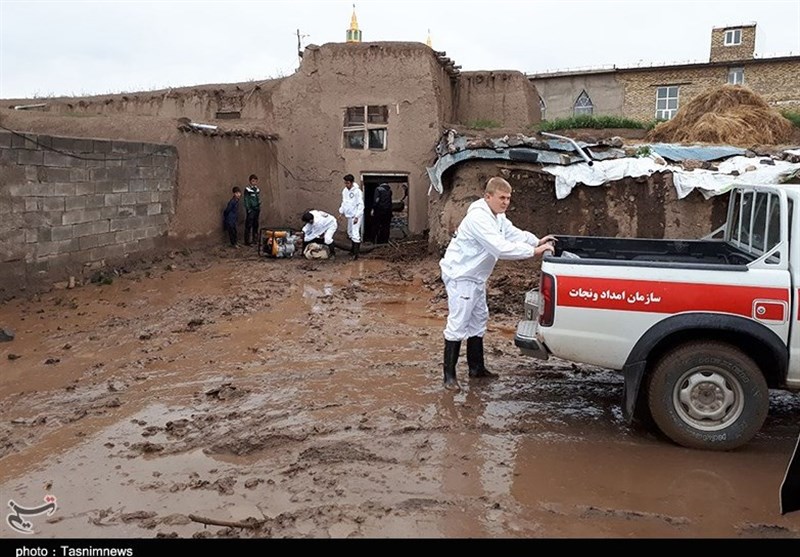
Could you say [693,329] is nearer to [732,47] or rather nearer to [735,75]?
[735,75]

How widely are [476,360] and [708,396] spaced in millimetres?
2190

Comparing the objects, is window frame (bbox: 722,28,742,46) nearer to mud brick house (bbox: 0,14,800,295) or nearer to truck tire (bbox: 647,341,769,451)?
mud brick house (bbox: 0,14,800,295)

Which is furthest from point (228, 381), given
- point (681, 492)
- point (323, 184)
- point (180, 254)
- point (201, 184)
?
point (323, 184)

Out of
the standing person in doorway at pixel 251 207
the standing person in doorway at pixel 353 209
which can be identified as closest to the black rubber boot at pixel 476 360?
the standing person in doorway at pixel 353 209

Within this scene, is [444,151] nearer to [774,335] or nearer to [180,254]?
[180,254]

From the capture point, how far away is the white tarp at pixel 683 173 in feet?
33.5

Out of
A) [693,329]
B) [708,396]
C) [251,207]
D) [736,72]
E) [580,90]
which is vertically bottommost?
[708,396]

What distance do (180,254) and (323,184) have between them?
4711 millimetres

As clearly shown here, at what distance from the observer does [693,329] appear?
14.5 feet

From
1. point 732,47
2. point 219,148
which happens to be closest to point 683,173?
point 219,148

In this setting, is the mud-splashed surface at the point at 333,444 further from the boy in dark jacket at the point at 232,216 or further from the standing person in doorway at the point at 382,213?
the standing person in doorway at the point at 382,213

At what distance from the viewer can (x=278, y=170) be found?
16.5 metres

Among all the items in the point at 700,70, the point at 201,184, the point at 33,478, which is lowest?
the point at 33,478

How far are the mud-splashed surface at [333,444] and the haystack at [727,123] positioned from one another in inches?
285
